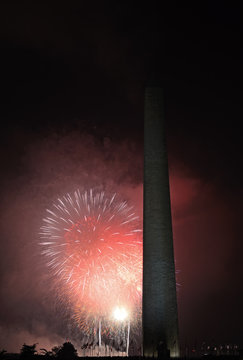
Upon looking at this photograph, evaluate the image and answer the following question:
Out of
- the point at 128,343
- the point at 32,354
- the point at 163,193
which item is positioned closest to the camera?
the point at 32,354

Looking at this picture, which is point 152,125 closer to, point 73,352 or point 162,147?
point 162,147

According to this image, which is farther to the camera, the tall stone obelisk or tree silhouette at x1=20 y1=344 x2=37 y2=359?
the tall stone obelisk

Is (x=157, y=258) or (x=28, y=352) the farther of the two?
(x=157, y=258)

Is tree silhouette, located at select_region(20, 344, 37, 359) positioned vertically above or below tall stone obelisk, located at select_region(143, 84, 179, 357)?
below

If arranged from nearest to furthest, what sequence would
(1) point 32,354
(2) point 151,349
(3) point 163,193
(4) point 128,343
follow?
(1) point 32,354
(2) point 151,349
(3) point 163,193
(4) point 128,343

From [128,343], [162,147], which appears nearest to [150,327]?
[128,343]

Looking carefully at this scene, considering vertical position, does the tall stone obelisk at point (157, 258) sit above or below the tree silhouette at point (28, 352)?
above

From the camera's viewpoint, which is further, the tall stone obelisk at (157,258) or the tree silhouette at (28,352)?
the tall stone obelisk at (157,258)

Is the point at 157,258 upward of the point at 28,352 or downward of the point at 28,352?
upward
